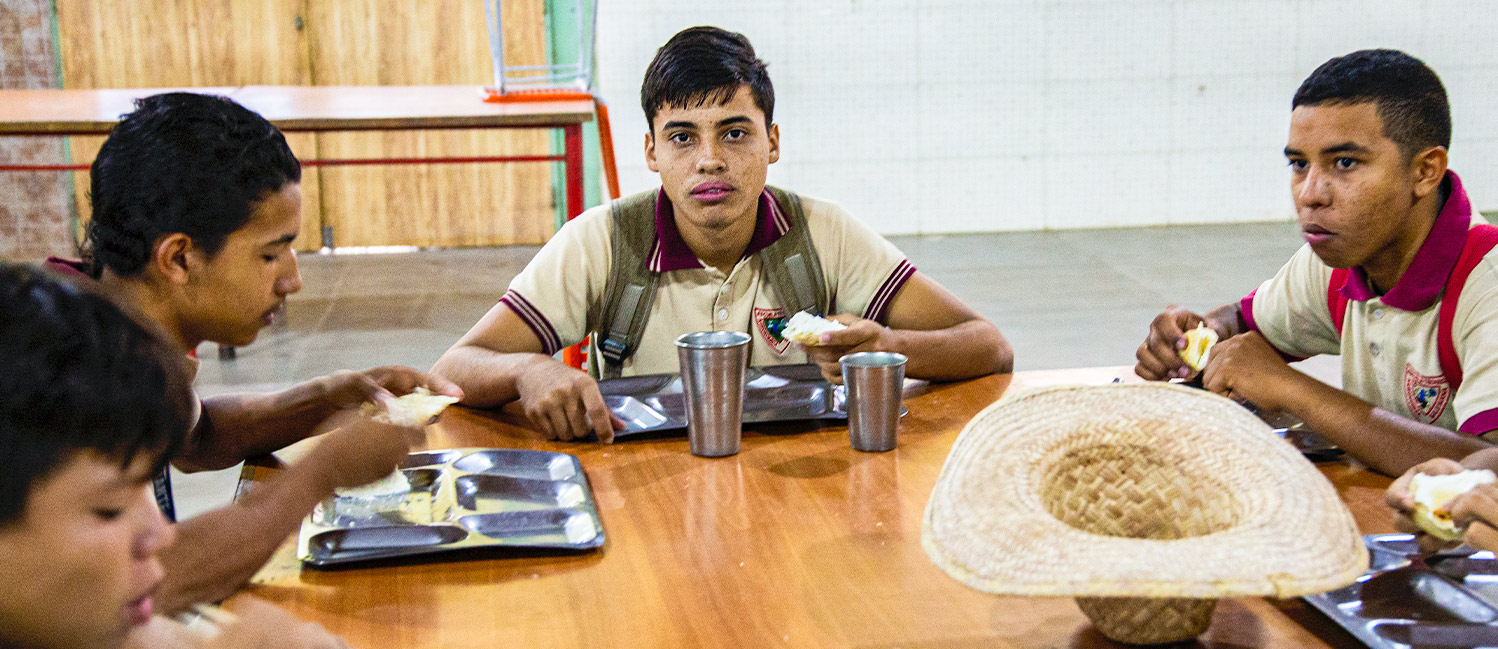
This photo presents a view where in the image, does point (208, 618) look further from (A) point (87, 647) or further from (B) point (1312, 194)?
(B) point (1312, 194)

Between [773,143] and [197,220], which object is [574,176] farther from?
[197,220]

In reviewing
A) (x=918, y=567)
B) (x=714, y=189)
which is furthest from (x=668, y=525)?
(x=714, y=189)

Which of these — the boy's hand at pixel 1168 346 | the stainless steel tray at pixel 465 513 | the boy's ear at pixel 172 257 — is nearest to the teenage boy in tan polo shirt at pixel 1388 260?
the boy's hand at pixel 1168 346

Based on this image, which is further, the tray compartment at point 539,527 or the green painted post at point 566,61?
the green painted post at point 566,61

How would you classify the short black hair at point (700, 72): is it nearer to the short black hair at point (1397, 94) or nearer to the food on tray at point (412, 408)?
the food on tray at point (412, 408)

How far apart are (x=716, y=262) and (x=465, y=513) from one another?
1007 mm

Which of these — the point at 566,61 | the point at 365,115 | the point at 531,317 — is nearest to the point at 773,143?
the point at 531,317

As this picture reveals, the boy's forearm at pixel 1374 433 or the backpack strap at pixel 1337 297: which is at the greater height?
the backpack strap at pixel 1337 297

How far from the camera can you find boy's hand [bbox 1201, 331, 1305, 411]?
1.72 metres

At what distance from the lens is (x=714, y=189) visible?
7.23 ft

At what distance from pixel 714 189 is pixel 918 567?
105cm

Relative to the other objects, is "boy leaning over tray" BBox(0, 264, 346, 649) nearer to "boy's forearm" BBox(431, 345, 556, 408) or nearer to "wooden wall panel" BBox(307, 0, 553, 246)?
"boy's forearm" BBox(431, 345, 556, 408)

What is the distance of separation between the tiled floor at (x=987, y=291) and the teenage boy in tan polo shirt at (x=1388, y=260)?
9.96ft

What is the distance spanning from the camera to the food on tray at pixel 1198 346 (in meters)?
1.96
